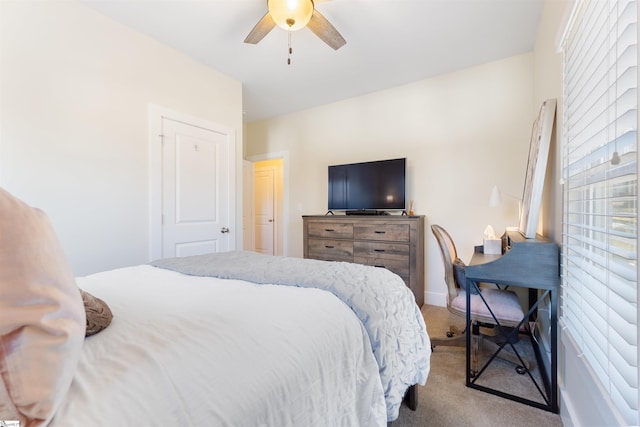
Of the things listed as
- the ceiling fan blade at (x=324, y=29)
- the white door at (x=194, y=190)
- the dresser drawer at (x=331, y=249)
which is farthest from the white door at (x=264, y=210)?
the ceiling fan blade at (x=324, y=29)

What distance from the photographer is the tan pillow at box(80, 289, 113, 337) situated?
0.70 meters

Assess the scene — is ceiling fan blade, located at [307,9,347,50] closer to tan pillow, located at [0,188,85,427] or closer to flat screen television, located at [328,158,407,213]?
flat screen television, located at [328,158,407,213]

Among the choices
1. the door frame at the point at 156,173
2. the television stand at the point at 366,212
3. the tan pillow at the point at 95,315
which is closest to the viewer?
the tan pillow at the point at 95,315

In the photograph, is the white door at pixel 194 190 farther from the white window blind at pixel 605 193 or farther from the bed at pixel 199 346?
the white window blind at pixel 605 193

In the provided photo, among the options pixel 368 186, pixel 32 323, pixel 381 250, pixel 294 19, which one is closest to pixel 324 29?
pixel 294 19

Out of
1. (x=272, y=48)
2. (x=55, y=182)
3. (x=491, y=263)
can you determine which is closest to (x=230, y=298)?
(x=491, y=263)

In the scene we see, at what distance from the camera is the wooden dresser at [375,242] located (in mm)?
2930

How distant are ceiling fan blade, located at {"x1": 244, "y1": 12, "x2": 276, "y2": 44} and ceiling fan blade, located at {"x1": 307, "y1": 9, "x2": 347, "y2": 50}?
283 mm

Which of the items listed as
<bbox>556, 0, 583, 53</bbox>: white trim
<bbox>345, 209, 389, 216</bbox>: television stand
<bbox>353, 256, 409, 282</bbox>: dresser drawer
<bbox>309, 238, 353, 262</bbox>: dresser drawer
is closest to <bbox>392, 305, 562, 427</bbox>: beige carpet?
<bbox>353, 256, 409, 282</bbox>: dresser drawer

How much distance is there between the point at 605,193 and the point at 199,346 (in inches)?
55.7

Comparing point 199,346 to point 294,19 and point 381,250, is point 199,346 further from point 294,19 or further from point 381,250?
point 381,250

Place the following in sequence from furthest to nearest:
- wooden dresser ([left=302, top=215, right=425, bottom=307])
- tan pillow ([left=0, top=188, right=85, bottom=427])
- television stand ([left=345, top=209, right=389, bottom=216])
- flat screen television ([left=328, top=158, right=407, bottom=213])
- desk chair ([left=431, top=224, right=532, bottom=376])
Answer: television stand ([left=345, top=209, right=389, bottom=216]) → flat screen television ([left=328, top=158, right=407, bottom=213]) → wooden dresser ([left=302, top=215, right=425, bottom=307]) → desk chair ([left=431, top=224, right=532, bottom=376]) → tan pillow ([left=0, top=188, right=85, bottom=427])

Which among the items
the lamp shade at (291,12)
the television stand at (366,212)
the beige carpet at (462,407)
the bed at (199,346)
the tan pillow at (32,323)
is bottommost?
the beige carpet at (462,407)

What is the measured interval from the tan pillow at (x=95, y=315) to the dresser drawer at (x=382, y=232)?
8.66 feet
